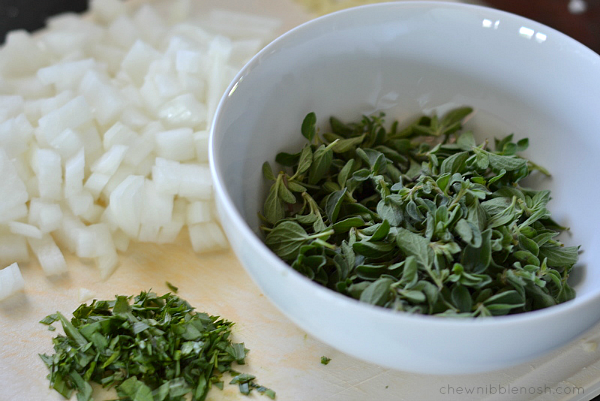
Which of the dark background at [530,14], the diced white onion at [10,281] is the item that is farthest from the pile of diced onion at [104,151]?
the dark background at [530,14]

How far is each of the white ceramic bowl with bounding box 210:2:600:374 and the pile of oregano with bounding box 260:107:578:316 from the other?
2.0 inches

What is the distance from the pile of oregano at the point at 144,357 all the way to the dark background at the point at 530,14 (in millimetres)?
1218

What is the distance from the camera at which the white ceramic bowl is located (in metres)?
0.95

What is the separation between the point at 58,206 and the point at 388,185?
27.6 inches

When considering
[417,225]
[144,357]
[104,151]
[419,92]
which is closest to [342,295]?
[417,225]

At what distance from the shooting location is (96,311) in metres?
1.01

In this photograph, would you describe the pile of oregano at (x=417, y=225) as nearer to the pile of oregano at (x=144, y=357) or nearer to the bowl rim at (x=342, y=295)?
the bowl rim at (x=342, y=295)

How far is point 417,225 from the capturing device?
0.93 m

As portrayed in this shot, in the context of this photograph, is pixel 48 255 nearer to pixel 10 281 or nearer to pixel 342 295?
pixel 10 281

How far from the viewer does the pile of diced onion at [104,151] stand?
1150 millimetres

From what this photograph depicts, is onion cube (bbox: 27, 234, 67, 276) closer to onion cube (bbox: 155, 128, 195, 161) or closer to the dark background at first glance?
onion cube (bbox: 155, 128, 195, 161)

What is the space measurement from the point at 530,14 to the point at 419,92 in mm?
717

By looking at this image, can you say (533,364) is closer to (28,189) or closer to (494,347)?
(494,347)

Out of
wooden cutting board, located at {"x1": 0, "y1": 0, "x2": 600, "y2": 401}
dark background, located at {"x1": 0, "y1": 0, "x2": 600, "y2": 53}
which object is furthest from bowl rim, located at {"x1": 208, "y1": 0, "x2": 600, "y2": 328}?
dark background, located at {"x1": 0, "y1": 0, "x2": 600, "y2": 53}
